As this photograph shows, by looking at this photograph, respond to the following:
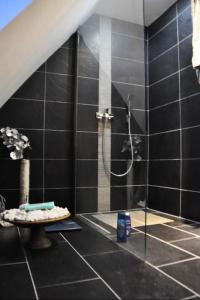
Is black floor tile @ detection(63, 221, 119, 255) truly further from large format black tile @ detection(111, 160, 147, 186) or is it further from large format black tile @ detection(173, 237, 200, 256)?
large format black tile @ detection(111, 160, 147, 186)

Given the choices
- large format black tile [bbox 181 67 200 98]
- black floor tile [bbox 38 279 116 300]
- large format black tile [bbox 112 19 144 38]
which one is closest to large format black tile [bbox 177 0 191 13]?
large format black tile [bbox 112 19 144 38]

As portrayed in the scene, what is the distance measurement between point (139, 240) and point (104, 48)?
1926 millimetres

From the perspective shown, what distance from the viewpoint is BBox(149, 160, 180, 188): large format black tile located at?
2602mm

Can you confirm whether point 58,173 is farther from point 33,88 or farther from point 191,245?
point 191,245

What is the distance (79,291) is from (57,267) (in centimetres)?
29

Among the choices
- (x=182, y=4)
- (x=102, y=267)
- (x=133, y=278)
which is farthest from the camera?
(x=182, y=4)

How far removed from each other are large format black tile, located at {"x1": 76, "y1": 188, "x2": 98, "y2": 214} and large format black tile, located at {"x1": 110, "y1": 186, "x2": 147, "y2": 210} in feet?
0.72

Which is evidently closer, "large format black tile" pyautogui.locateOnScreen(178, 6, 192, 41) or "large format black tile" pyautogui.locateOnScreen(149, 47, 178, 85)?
"large format black tile" pyautogui.locateOnScreen(178, 6, 192, 41)

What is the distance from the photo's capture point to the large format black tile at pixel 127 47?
235cm

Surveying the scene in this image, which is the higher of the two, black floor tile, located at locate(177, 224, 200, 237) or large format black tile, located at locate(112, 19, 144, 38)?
large format black tile, located at locate(112, 19, 144, 38)

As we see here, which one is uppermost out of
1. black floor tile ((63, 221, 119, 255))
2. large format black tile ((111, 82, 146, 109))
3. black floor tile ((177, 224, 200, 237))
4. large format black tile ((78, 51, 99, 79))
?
large format black tile ((78, 51, 99, 79))

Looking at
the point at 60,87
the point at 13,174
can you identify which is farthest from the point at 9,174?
the point at 60,87

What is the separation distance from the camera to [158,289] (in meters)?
1.13

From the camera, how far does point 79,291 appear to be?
44.0 inches
